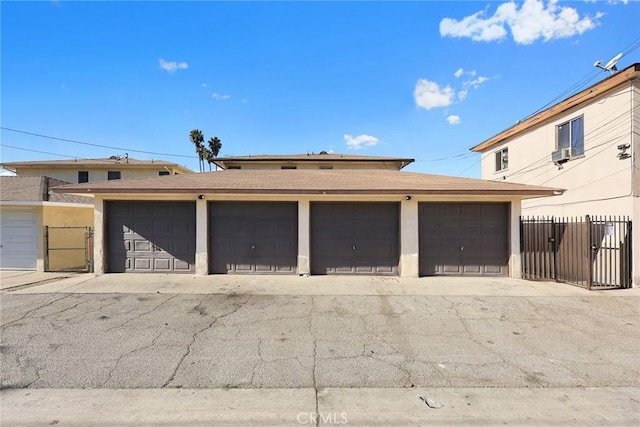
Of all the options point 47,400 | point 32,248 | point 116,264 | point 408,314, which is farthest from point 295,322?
point 32,248

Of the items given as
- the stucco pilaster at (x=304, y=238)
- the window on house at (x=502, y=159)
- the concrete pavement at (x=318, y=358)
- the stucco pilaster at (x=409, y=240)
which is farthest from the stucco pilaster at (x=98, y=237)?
the window on house at (x=502, y=159)

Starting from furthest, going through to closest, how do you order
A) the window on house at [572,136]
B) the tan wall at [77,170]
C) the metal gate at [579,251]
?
the tan wall at [77,170]
the window on house at [572,136]
the metal gate at [579,251]

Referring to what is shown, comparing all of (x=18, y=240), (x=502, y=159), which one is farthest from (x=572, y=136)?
(x=18, y=240)

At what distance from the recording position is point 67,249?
11008 mm

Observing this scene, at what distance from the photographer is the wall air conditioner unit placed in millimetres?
11129

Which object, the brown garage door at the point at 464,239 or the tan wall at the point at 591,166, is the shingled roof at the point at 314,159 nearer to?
the tan wall at the point at 591,166

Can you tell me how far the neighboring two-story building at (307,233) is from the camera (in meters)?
8.99

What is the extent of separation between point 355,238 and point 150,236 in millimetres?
6541

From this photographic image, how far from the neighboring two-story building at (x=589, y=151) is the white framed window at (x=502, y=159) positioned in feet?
3.24

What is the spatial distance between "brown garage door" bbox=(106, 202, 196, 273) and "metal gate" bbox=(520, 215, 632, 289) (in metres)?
10.5

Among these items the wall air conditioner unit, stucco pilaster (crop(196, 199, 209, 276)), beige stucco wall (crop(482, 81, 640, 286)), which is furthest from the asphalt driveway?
the wall air conditioner unit

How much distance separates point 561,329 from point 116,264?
11.6 meters

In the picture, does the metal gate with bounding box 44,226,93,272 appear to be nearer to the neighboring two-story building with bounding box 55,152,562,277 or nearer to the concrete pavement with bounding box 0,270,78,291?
the concrete pavement with bounding box 0,270,78,291

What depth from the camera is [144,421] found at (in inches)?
109
